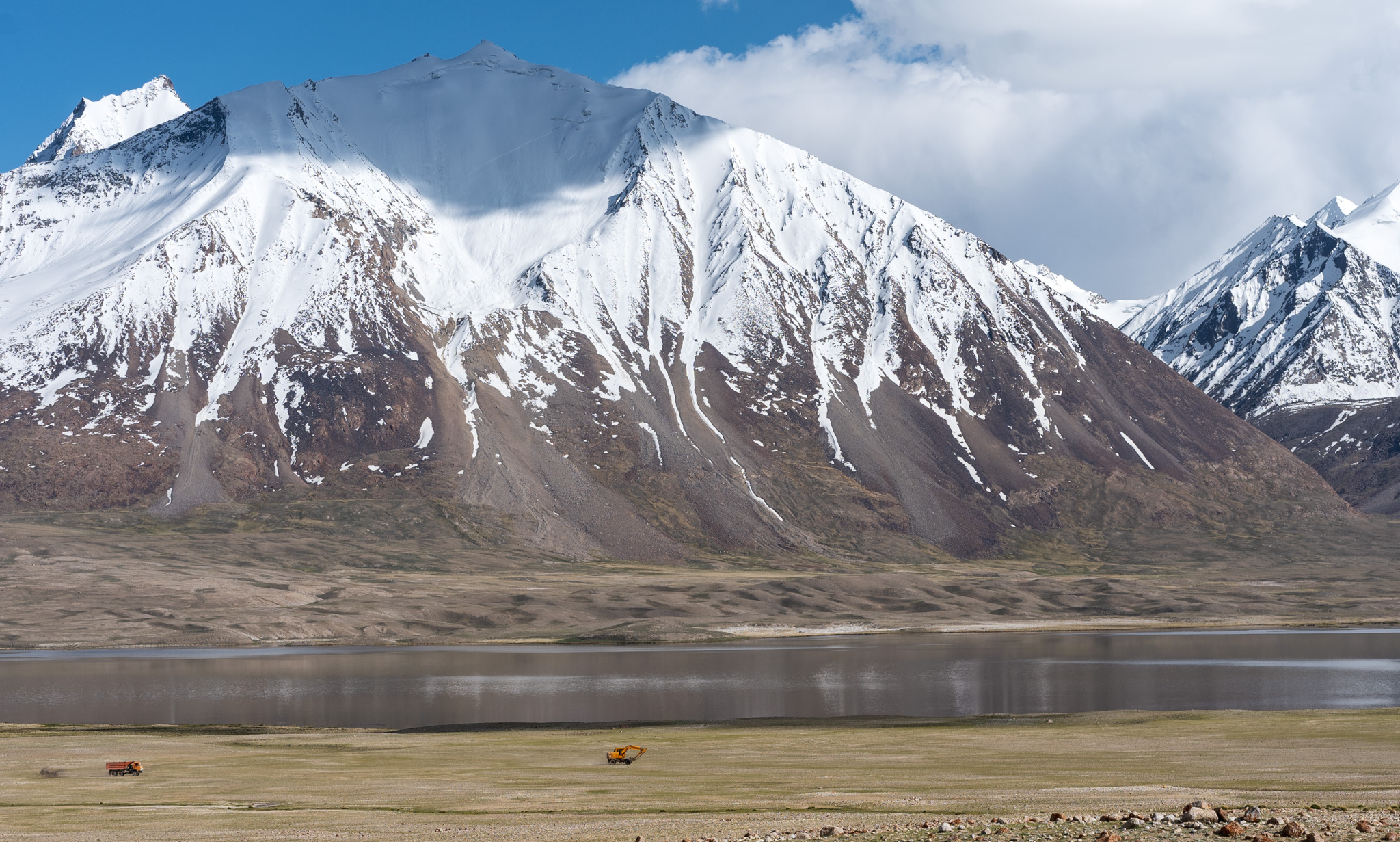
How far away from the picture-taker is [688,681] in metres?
92.5

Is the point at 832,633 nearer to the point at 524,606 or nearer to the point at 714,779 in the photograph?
the point at 524,606

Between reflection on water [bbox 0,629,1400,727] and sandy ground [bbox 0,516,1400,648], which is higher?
sandy ground [bbox 0,516,1400,648]

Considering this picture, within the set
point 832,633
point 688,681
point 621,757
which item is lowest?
point 832,633

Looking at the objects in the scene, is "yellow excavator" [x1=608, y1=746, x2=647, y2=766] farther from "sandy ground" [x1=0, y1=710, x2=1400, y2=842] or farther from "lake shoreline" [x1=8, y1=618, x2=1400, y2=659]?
"lake shoreline" [x1=8, y1=618, x2=1400, y2=659]

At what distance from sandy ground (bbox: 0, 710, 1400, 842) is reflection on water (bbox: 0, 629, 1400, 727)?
29.5 feet

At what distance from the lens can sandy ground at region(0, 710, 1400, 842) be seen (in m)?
29.7

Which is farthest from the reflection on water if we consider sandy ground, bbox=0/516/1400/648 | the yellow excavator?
the yellow excavator

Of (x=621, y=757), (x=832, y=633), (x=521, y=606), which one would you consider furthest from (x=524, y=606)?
(x=621, y=757)

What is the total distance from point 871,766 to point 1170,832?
21697 millimetres

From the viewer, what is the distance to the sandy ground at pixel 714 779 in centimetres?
→ 2972

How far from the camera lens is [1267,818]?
86.4 feet

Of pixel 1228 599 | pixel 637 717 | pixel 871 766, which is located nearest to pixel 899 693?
pixel 637 717

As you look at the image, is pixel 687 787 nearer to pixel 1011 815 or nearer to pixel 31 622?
pixel 1011 815

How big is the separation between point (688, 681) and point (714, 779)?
51.1 meters
